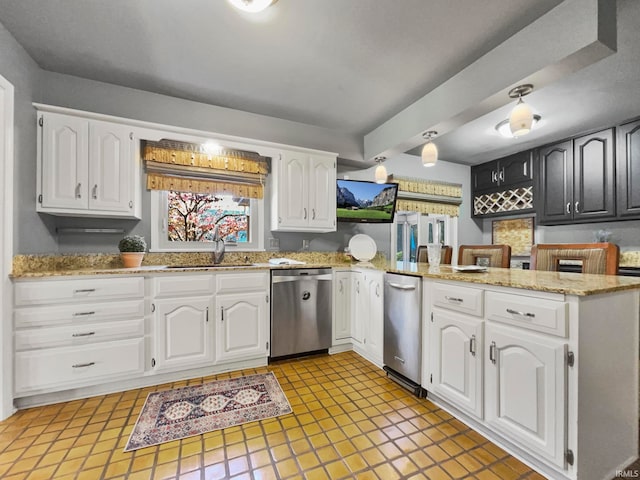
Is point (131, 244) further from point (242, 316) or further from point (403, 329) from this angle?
point (403, 329)

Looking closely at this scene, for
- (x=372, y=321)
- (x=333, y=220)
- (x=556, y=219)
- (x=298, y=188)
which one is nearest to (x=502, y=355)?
(x=372, y=321)

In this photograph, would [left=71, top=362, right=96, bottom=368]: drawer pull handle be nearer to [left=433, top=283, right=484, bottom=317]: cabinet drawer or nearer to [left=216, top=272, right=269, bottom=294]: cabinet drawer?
[left=216, top=272, right=269, bottom=294]: cabinet drawer

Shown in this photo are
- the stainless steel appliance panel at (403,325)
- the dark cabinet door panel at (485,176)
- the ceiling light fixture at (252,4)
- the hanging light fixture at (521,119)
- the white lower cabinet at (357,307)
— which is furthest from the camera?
the dark cabinet door panel at (485,176)

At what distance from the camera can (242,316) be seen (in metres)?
2.39

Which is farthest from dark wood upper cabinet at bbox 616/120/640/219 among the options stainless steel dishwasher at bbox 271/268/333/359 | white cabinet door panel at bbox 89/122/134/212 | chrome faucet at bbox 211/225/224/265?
white cabinet door panel at bbox 89/122/134/212

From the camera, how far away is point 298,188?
2941 mm

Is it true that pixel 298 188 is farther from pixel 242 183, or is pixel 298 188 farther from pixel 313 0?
pixel 313 0

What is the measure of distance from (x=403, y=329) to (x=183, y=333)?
5.65 feet

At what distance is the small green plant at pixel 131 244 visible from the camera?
2273 mm

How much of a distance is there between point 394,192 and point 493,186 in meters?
1.80

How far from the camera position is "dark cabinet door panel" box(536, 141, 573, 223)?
3.37 meters

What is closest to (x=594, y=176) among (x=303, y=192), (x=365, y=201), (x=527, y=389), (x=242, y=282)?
(x=365, y=201)

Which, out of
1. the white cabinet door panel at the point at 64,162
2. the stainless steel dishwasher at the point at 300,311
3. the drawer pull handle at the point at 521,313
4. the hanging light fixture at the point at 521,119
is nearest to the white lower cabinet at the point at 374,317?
the stainless steel dishwasher at the point at 300,311

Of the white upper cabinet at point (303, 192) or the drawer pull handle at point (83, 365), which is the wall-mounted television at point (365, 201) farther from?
the drawer pull handle at point (83, 365)
